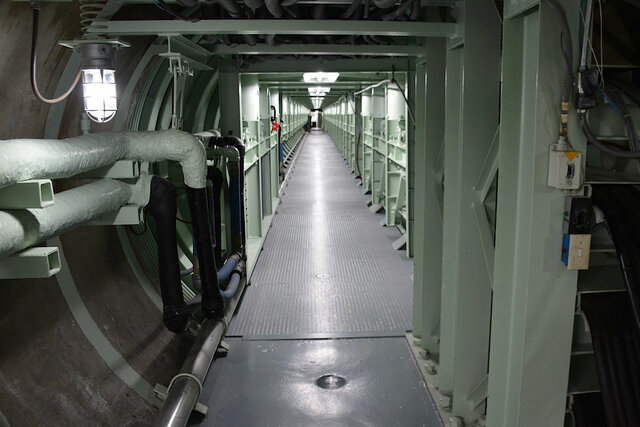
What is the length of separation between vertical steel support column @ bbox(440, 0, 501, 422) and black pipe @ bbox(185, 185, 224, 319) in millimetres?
1587

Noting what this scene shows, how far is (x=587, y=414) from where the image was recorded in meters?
2.38

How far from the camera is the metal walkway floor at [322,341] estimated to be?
3.87m

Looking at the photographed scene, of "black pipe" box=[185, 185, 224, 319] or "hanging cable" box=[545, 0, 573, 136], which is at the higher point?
"hanging cable" box=[545, 0, 573, 136]

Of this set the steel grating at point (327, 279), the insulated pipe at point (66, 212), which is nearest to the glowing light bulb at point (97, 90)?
the insulated pipe at point (66, 212)

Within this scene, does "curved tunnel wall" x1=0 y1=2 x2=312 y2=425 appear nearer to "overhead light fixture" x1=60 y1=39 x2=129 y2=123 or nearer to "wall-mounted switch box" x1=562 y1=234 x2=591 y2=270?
"overhead light fixture" x1=60 y1=39 x2=129 y2=123

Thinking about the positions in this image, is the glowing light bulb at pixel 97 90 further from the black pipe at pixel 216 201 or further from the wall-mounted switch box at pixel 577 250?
the black pipe at pixel 216 201

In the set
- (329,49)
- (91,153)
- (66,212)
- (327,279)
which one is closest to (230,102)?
(329,49)

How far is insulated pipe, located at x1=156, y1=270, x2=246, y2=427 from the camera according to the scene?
3327 millimetres

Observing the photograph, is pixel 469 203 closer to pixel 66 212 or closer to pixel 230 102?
pixel 66 212

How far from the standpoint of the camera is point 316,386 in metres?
4.23

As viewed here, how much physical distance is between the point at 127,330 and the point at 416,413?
2242 mm

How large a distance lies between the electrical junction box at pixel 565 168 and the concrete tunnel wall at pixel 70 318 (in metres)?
2.55

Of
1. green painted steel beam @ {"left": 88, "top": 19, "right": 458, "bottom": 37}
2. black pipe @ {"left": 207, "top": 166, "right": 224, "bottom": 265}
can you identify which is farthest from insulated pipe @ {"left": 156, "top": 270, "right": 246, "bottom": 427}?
green painted steel beam @ {"left": 88, "top": 19, "right": 458, "bottom": 37}

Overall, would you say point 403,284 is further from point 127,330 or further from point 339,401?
point 127,330
